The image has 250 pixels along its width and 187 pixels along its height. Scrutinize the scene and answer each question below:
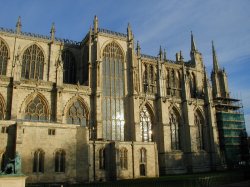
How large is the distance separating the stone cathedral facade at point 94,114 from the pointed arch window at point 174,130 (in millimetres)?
173

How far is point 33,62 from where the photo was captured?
45.2m

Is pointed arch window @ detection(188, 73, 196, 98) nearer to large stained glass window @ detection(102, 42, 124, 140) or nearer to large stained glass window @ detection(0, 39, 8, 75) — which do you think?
large stained glass window @ detection(102, 42, 124, 140)

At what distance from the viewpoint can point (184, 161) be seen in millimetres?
48625

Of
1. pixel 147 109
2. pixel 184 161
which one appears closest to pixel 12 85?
pixel 147 109

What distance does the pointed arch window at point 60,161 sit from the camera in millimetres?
29734

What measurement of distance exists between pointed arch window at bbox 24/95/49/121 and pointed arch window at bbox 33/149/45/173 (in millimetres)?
9532

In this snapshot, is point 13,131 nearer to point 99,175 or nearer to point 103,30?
point 99,175

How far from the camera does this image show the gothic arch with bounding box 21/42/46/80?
44.5 metres

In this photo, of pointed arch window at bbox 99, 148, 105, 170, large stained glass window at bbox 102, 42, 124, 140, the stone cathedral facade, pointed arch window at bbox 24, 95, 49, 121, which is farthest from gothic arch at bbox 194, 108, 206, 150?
pointed arch window at bbox 24, 95, 49, 121

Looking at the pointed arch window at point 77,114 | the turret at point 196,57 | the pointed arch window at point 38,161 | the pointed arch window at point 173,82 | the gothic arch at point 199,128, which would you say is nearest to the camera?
the pointed arch window at point 38,161

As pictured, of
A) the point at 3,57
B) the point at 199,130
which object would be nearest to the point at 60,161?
the point at 3,57

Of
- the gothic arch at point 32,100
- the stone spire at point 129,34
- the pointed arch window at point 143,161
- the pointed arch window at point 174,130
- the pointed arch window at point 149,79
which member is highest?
the stone spire at point 129,34

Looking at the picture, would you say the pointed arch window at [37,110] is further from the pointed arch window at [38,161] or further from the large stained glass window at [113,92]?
the pointed arch window at [38,161]

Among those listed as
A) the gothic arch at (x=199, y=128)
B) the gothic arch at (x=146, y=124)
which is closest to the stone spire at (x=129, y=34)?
the gothic arch at (x=146, y=124)
